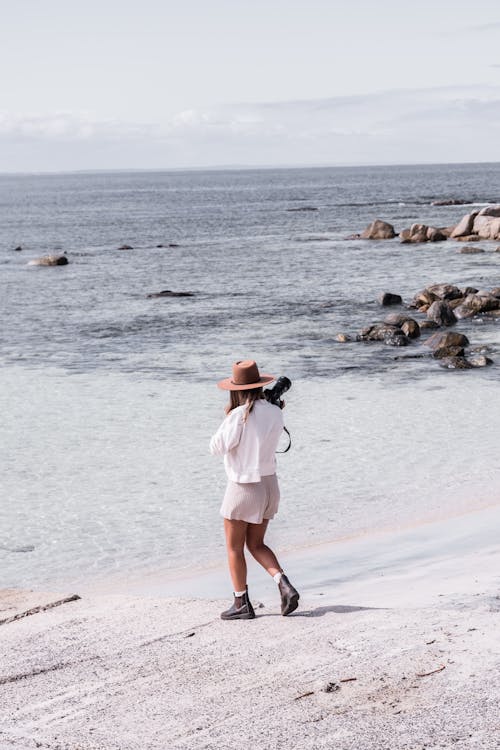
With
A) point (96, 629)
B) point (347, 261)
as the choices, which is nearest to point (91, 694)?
point (96, 629)

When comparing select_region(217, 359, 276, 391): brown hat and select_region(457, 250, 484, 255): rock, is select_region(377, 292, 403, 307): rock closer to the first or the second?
select_region(457, 250, 484, 255): rock

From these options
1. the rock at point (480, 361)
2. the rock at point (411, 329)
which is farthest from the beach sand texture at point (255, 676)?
the rock at point (411, 329)

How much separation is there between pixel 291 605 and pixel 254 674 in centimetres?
105

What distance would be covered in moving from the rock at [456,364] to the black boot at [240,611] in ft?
46.8

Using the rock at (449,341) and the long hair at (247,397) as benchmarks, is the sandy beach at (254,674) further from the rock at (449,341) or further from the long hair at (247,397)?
the rock at (449,341)

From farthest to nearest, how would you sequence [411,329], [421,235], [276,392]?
[421,235]
[411,329]
[276,392]

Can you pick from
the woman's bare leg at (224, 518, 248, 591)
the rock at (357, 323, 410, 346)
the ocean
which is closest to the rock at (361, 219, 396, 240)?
the ocean

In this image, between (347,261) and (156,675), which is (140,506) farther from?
(347,261)

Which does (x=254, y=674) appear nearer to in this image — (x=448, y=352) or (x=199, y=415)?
(x=199, y=415)

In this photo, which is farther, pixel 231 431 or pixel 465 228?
pixel 465 228

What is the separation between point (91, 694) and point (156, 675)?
452mm

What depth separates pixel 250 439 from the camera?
698 cm

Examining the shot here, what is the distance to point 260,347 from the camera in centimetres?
2445

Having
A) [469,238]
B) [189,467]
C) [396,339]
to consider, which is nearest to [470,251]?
[469,238]
